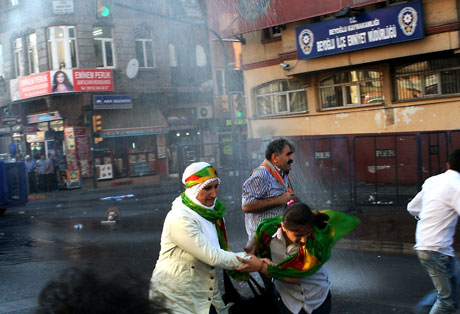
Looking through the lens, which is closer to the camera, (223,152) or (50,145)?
(223,152)

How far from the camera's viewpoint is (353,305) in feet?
19.5

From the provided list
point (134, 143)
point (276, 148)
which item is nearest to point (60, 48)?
point (134, 143)

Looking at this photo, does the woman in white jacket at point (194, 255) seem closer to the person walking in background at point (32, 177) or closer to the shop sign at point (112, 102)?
the person walking in background at point (32, 177)

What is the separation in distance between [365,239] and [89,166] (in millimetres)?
18847

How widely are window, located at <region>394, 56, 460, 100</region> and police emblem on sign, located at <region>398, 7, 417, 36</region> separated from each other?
3.94 feet

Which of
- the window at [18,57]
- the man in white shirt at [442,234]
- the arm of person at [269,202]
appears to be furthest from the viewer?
the window at [18,57]

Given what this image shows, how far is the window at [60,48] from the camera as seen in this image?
83.8 ft

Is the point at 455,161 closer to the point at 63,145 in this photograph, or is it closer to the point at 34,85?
the point at 63,145

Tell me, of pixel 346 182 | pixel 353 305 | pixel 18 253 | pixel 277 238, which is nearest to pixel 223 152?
pixel 346 182

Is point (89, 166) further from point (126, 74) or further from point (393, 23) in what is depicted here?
point (393, 23)

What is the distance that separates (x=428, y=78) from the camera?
14.3 metres

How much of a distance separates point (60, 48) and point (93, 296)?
25455 mm

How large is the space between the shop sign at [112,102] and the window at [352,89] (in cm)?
1232

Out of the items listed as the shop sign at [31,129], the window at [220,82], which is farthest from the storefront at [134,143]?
the window at [220,82]
